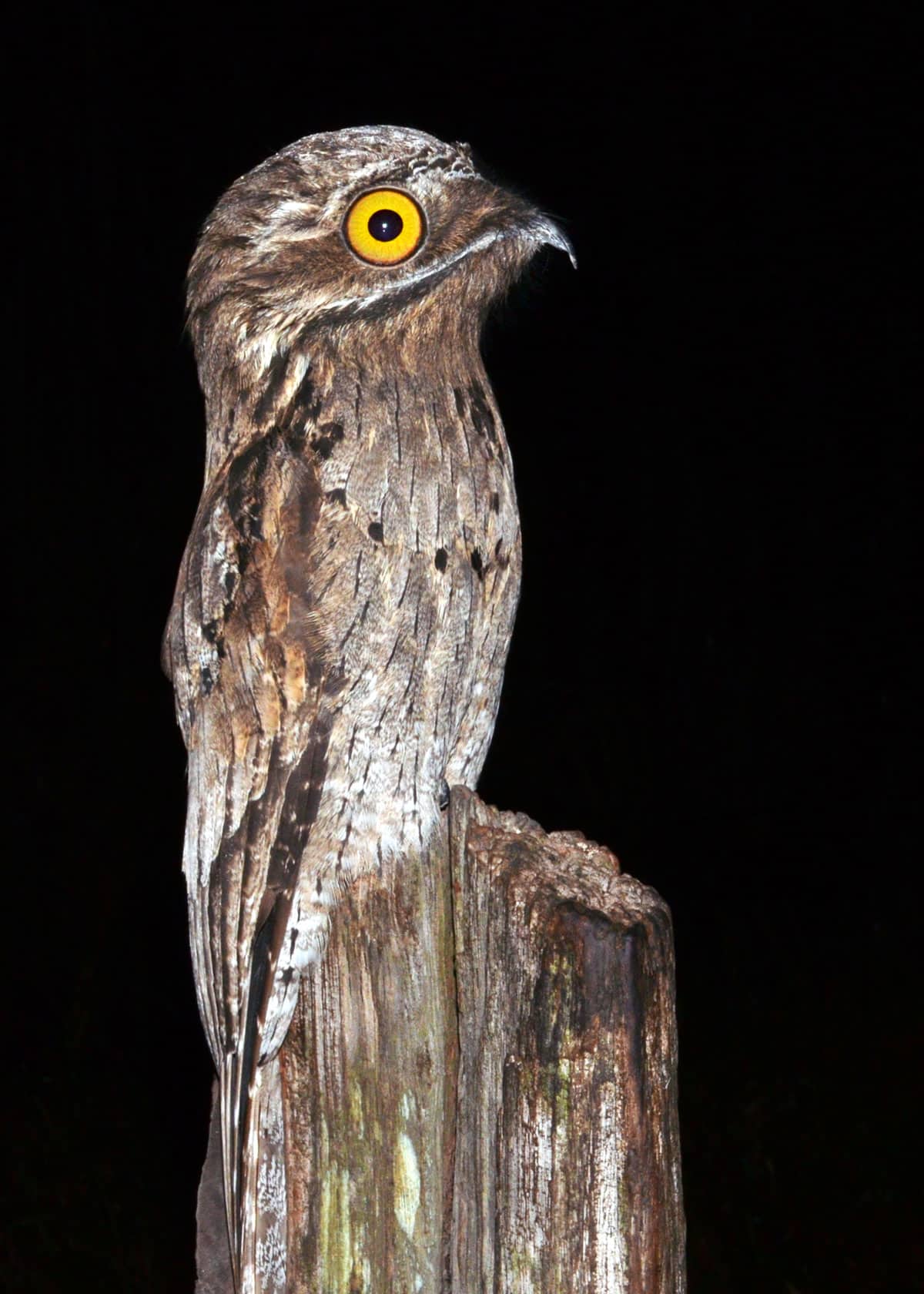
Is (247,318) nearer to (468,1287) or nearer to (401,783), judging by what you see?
(401,783)

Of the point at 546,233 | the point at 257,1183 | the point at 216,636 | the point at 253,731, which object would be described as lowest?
the point at 257,1183

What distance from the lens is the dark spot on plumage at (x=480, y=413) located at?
184 centimetres

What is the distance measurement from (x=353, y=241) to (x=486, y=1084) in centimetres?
102

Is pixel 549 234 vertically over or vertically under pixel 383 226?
over

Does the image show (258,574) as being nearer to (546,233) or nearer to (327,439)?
(327,439)

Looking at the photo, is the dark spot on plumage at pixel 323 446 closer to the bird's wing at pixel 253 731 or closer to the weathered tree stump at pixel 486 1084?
the bird's wing at pixel 253 731

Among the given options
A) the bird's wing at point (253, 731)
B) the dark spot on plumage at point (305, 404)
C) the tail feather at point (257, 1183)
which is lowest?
the tail feather at point (257, 1183)

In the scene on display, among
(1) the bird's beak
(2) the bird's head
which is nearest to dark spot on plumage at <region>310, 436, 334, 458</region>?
(2) the bird's head

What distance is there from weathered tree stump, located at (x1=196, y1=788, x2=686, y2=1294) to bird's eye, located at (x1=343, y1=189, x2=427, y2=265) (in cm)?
69

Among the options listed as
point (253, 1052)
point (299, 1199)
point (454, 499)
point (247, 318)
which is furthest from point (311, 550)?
point (299, 1199)

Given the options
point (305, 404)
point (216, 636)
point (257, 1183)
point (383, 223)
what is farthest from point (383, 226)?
point (257, 1183)

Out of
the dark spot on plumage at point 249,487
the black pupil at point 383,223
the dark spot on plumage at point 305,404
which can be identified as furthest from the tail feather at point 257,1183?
the black pupil at point 383,223

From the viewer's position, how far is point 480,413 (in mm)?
1856

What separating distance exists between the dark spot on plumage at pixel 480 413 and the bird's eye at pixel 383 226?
0.75 ft
